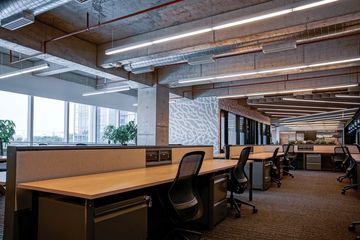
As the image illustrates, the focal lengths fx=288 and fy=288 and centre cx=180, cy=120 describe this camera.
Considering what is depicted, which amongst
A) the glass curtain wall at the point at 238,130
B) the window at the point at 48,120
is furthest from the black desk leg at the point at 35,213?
the glass curtain wall at the point at 238,130

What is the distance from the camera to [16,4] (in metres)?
3.50

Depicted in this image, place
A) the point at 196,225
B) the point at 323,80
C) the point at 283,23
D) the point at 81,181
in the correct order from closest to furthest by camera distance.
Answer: the point at 81,181 → the point at 196,225 → the point at 283,23 → the point at 323,80

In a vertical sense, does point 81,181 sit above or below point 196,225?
above

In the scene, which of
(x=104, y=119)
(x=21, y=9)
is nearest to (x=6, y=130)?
(x=104, y=119)

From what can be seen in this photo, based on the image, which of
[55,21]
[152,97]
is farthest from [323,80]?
[55,21]

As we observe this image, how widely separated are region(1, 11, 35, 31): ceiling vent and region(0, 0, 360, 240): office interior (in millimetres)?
21

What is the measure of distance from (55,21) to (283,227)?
16.0 ft

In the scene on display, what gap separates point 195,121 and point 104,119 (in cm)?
378

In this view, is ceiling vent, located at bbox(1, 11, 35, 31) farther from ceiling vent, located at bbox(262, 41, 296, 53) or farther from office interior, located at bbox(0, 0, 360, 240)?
ceiling vent, located at bbox(262, 41, 296, 53)

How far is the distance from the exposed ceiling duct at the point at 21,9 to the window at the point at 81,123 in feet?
20.5

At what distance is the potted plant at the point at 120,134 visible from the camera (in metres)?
10.2

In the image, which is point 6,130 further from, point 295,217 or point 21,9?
point 295,217

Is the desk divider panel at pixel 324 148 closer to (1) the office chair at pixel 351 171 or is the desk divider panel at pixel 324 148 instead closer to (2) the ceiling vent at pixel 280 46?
(1) the office chair at pixel 351 171

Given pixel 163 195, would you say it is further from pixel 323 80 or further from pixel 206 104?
pixel 206 104
